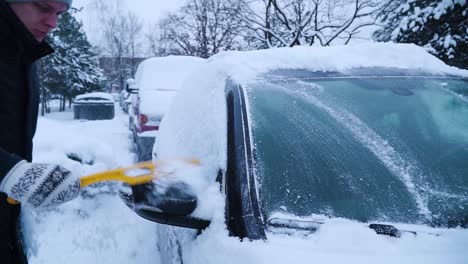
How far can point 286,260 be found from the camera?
1245mm

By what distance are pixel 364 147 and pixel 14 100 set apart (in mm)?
1460

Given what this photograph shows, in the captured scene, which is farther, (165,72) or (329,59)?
(165,72)

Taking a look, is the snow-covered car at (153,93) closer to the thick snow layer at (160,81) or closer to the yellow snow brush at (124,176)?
the thick snow layer at (160,81)

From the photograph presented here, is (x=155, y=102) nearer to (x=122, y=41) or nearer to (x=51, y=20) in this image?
(x=51, y=20)

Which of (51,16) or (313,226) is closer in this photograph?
(313,226)

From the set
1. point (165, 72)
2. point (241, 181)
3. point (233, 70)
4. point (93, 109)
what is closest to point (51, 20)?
point (233, 70)

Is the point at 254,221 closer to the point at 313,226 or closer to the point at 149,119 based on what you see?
the point at 313,226

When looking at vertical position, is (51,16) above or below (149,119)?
above

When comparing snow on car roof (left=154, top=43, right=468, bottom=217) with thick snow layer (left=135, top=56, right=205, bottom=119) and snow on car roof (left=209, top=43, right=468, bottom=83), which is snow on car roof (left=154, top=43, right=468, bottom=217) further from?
thick snow layer (left=135, top=56, right=205, bottom=119)

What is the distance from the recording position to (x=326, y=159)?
66.0 inches

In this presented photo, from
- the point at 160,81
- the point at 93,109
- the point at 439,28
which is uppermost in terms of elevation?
the point at 439,28

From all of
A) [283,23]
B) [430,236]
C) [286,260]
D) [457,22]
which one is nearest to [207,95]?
[286,260]

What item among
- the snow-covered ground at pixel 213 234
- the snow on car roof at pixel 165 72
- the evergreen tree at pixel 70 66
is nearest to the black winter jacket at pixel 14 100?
the snow-covered ground at pixel 213 234

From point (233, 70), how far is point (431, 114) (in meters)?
1.06
